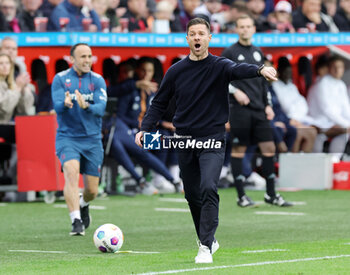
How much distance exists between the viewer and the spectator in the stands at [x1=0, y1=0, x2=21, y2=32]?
55.0ft

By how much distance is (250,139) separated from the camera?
14.4 m

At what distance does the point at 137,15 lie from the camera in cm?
1900

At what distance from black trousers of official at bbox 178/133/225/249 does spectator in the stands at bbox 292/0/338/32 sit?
1173 cm

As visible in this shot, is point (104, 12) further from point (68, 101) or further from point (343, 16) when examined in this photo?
point (68, 101)

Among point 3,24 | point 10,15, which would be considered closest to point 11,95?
point 3,24

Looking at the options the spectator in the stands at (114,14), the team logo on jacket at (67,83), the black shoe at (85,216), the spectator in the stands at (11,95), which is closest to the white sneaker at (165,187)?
the spectator in the stands at (114,14)

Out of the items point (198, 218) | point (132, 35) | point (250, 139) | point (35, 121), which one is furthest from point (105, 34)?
point (198, 218)

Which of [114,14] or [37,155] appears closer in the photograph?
[37,155]

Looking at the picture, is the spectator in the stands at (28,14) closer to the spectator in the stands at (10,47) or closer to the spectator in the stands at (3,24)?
the spectator in the stands at (3,24)

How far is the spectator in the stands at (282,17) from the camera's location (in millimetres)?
19273

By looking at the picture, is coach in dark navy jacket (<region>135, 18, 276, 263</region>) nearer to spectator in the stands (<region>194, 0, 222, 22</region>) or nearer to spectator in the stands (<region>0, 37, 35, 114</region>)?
spectator in the stands (<region>0, 37, 35, 114</region>)

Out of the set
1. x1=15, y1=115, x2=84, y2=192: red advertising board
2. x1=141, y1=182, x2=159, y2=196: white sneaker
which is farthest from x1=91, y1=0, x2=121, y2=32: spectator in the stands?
x1=15, y1=115, x2=84, y2=192: red advertising board

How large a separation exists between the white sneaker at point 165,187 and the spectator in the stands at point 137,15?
2.98m

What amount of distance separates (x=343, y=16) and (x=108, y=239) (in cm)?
1354
